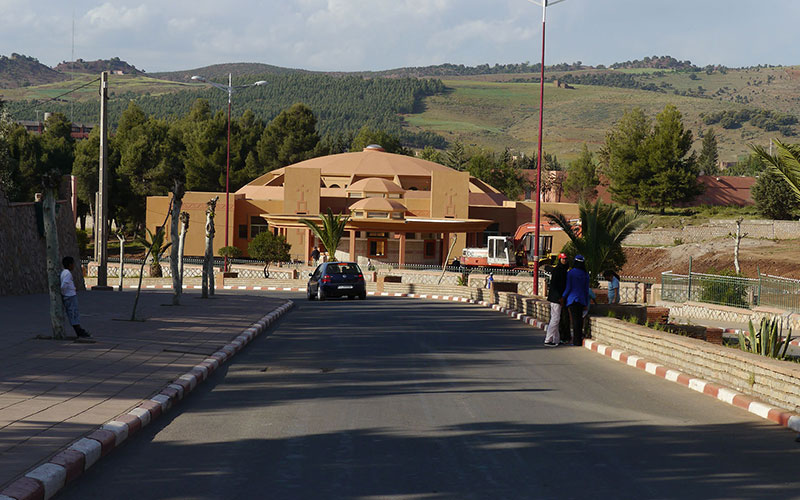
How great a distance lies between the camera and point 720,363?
12.0m

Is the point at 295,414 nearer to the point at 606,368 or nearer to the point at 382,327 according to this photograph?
the point at 606,368

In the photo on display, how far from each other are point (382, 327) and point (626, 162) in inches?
2921

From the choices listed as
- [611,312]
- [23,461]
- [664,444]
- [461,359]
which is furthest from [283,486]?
[611,312]

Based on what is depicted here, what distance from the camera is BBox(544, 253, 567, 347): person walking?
17.5 metres

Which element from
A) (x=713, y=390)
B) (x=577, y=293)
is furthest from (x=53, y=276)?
(x=713, y=390)

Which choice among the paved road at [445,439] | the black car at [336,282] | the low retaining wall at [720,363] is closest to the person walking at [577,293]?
the low retaining wall at [720,363]

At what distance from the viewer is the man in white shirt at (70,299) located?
15.7 meters

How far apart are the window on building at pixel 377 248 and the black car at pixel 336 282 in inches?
1284

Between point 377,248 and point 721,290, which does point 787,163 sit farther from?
point 377,248

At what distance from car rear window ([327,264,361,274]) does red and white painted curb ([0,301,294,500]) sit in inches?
923

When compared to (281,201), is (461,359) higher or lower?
lower

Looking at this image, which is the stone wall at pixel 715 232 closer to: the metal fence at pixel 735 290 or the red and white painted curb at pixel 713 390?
the metal fence at pixel 735 290

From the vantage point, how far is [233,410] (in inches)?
387

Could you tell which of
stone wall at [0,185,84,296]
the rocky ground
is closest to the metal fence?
the rocky ground
